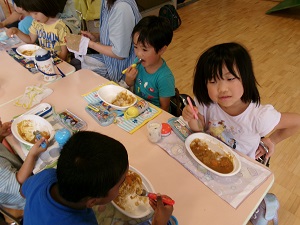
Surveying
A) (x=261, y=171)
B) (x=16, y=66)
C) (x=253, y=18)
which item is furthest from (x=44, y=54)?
(x=253, y=18)

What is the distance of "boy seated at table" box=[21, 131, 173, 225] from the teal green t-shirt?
86 centimetres

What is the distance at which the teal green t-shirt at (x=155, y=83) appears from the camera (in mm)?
1525

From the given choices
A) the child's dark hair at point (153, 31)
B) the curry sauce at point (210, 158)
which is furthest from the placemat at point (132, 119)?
the child's dark hair at point (153, 31)

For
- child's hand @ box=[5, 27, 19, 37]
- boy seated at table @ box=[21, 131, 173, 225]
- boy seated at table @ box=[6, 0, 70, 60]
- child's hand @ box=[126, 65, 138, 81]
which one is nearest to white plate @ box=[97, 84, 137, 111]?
child's hand @ box=[126, 65, 138, 81]

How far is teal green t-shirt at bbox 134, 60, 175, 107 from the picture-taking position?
5.00 ft

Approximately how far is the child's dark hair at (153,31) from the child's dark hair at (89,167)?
87 centimetres

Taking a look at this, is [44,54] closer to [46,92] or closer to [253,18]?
[46,92]

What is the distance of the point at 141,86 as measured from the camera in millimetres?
1648

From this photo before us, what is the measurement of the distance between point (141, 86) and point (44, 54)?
0.62 meters

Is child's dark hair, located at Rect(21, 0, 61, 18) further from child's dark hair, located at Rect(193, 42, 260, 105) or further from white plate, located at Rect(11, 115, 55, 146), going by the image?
child's dark hair, located at Rect(193, 42, 260, 105)

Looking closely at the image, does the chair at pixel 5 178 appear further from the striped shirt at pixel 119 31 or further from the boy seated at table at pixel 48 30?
the boy seated at table at pixel 48 30

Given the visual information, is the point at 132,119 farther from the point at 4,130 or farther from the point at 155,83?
the point at 4,130

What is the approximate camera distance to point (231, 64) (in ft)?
3.35

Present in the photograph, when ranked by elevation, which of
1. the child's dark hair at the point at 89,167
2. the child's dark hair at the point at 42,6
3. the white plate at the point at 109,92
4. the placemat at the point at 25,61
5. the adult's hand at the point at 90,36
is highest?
the child's dark hair at the point at 42,6
